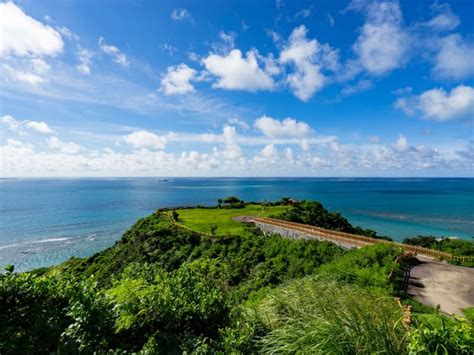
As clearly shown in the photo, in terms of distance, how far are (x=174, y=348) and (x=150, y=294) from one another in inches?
45.0

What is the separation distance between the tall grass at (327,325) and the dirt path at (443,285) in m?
7.11

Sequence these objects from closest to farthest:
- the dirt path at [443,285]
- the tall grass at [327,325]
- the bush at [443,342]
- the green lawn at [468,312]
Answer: the bush at [443,342] → the tall grass at [327,325] → the green lawn at [468,312] → the dirt path at [443,285]

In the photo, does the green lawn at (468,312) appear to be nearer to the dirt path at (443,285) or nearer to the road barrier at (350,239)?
the dirt path at (443,285)

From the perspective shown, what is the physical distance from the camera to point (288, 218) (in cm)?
3650

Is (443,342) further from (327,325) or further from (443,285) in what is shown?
(443,285)

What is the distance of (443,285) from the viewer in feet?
42.9

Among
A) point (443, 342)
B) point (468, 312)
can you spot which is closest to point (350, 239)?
point (468, 312)

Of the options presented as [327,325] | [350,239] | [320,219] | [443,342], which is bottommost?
[320,219]

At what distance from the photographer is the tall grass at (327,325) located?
186 inches

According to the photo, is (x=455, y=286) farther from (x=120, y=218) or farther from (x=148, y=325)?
(x=120, y=218)

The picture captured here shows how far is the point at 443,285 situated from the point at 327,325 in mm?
12042

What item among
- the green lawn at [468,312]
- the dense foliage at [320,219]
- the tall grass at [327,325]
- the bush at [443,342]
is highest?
the bush at [443,342]

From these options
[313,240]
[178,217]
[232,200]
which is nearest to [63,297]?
[313,240]

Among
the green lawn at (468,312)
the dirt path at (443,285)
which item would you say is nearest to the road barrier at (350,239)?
the dirt path at (443,285)
